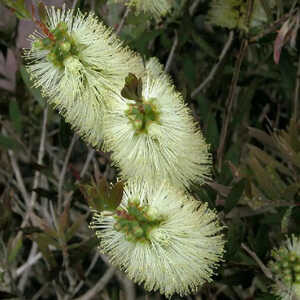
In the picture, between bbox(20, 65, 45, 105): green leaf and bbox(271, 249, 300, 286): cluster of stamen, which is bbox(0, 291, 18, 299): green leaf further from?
bbox(271, 249, 300, 286): cluster of stamen

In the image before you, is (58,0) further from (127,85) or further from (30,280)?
(30,280)

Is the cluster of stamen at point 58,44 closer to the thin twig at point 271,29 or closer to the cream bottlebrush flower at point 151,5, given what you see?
the cream bottlebrush flower at point 151,5

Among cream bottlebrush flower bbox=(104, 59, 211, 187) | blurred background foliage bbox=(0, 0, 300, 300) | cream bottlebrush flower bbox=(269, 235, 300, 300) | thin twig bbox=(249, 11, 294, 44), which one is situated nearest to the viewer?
cream bottlebrush flower bbox=(104, 59, 211, 187)

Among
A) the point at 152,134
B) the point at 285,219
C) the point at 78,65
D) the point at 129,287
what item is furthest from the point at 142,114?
the point at 129,287

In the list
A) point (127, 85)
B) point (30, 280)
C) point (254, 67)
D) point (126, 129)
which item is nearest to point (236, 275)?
point (126, 129)

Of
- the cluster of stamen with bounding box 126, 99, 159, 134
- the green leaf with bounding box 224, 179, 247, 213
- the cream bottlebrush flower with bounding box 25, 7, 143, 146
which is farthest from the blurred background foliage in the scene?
the cluster of stamen with bounding box 126, 99, 159, 134

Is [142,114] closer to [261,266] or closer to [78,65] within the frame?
[78,65]
